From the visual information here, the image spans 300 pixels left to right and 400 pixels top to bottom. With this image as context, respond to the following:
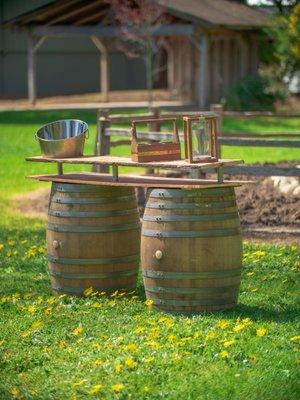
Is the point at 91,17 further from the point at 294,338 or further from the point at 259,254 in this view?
the point at 294,338

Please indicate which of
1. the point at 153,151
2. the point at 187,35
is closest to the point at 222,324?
the point at 153,151

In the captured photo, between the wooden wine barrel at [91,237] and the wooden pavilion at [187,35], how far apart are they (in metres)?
26.0

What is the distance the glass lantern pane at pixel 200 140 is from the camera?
29.7 feet

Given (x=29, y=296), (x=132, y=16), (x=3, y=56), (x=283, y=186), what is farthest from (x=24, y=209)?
(x=3, y=56)

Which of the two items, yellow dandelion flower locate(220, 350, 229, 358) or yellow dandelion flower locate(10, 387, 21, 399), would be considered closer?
yellow dandelion flower locate(10, 387, 21, 399)

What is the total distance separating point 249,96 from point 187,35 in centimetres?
273

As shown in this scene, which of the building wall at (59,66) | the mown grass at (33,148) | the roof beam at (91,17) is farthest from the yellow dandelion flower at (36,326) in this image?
the building wall at (59,66)

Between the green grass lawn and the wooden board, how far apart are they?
919 mm

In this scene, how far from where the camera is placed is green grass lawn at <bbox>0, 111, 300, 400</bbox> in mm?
6961

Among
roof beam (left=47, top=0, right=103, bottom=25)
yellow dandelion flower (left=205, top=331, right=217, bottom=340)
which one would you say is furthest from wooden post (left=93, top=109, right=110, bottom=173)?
roof beam (left=47, top=0, right=103, bottom=25)

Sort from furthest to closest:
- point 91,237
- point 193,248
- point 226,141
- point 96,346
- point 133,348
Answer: point 226,141 → point 91,237 → point 193,248 → point 96,346 → point 133,348

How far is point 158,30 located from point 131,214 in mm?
27760

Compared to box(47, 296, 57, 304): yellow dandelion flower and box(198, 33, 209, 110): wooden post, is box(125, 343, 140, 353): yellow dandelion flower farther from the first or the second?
box(198, 33, 209, 110): wooden post

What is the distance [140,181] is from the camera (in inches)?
358
